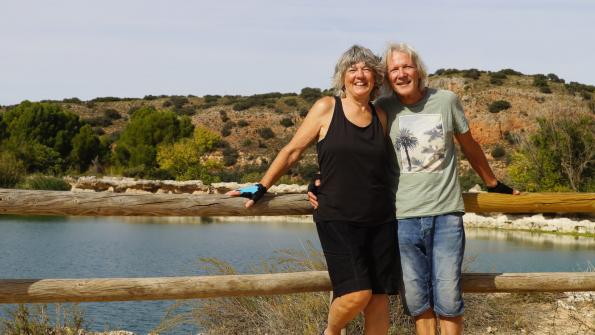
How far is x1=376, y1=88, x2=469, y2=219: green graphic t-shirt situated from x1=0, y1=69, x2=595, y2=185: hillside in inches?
1308

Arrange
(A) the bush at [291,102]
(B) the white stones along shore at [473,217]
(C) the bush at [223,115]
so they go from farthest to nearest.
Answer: (A) the bush at [291,102]
(C) the bush at [223,115]
(B) the white stones along shore at [473,217]

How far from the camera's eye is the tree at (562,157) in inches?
972

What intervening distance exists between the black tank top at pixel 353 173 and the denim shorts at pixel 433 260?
166 mm

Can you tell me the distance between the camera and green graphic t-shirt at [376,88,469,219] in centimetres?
330

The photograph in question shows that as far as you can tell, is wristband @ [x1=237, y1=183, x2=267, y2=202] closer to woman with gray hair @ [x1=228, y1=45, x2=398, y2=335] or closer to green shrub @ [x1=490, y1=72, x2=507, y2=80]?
woman with gray hair @ [x1=228, y1=45, x2=398, y2=335]

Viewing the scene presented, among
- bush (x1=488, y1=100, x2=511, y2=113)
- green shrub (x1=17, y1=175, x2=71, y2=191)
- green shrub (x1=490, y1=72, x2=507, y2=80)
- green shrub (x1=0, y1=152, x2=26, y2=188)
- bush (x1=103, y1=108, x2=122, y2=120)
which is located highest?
green shrub (x1=490, y1=72, x2=507, y2=80)

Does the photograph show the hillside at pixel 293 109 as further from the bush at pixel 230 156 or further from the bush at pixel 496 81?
the bush at pixel 230 156

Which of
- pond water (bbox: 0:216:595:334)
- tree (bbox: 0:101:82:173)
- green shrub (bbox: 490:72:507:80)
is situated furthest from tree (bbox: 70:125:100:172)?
green shrub (bbox: 490:72:507:80)

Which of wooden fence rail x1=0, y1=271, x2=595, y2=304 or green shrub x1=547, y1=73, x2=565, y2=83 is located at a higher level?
green shrub x1=547, y1=73, x2=565, y2=83

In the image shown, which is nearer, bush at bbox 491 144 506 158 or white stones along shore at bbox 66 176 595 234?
white stones along shore at bbox 66 176 595 234

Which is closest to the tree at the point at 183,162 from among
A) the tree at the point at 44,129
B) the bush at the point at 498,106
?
the tree at the point at 44,129

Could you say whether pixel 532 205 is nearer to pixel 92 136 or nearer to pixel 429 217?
pixel 429 217

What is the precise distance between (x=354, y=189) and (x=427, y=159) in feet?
1.28

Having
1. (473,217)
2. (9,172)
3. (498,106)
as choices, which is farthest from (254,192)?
(498,106)
